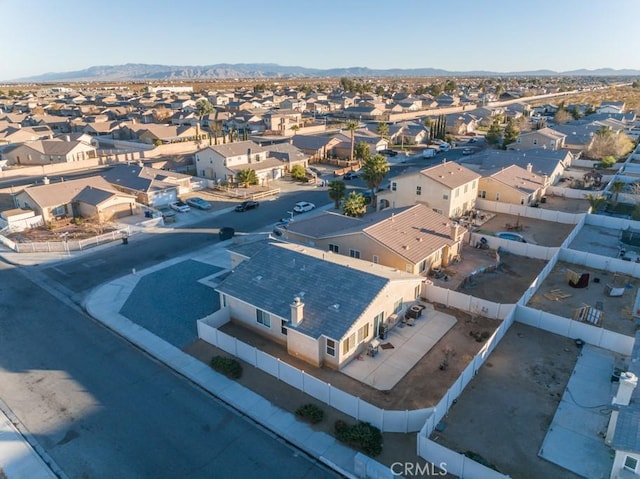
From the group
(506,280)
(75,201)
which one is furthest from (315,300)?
(75,201)

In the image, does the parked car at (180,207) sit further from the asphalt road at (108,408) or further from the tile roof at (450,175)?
the tile roof at (450,175)

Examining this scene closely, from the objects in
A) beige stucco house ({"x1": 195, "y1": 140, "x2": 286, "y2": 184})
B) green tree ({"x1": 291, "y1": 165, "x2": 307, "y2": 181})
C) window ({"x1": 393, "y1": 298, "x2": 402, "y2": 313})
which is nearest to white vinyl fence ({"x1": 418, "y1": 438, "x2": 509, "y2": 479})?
window ({"x1": 393, "y1": 298, "x2": 402, "y2": 313})

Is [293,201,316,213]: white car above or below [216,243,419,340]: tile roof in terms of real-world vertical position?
below

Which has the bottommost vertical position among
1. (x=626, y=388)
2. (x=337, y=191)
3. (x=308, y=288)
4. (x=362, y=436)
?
(x=362, y=436)

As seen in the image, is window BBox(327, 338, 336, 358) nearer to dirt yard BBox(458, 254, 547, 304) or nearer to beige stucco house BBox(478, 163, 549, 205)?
dirt yard BBox(458, 254, 547, 304)

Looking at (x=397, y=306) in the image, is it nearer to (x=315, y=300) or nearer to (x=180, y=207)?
(x=315, y=300)

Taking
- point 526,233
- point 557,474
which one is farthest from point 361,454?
point 526,233

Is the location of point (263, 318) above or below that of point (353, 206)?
below

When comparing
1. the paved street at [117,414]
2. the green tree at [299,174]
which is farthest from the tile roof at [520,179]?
the paved street at [117,414]
